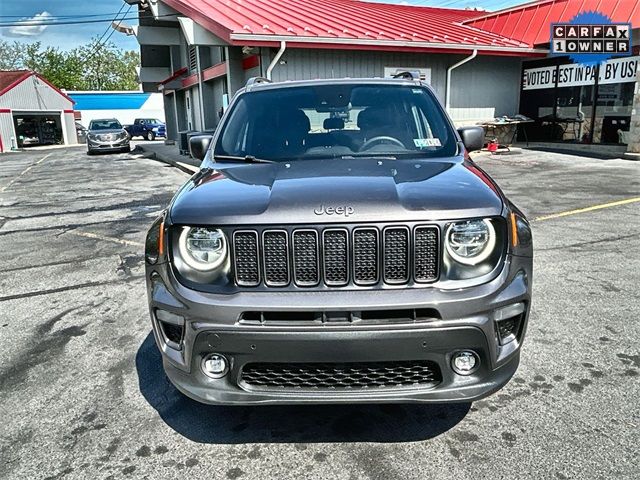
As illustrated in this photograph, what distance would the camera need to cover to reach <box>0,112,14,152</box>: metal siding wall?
122 ft

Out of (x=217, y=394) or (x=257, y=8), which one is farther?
(x=257, y=8)

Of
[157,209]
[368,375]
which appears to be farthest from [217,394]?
[157,209]

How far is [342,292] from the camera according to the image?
2.33m

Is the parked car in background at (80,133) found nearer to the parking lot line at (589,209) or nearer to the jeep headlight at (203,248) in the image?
the parking lot line at (589,209)

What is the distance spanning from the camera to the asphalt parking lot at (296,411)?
251cm

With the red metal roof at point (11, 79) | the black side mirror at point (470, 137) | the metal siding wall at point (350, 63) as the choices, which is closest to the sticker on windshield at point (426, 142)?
the black side mirror at point (470, 137)

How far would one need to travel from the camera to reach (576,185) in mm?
10719

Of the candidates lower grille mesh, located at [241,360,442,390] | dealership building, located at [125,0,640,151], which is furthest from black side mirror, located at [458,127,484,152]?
dealership building, located at [125,0,640,151]

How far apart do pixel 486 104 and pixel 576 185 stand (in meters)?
8.14

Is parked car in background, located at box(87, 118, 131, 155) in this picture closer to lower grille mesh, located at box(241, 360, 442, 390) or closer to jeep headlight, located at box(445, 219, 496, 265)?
lower grille mesh, located at box(241, 360, 442, 390)

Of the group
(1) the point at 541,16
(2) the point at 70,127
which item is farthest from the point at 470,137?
(2) the point at 70,127

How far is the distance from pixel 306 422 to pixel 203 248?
115cm

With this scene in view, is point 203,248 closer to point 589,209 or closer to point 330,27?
point 589,209

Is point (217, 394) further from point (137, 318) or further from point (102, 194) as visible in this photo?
point (102, 194)
